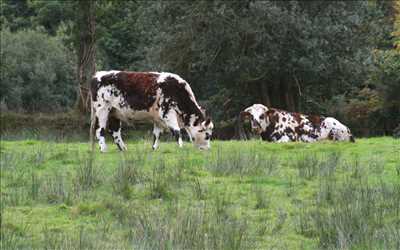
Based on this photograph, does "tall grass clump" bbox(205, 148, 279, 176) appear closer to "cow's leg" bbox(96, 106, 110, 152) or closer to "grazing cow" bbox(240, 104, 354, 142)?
"cow's leg" bbox(96, 106, 110, 152)

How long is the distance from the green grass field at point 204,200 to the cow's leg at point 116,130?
1.00 metres

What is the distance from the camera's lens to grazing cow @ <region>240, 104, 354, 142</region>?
20.7 metres

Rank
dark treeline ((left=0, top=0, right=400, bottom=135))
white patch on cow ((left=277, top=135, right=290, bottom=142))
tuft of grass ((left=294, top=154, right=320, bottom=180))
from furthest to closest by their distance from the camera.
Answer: dark treeline ((left=0, top=0, right=400, bottom=135))
white patch on cow ((left=277, top=135, right=290, bottom=142))
tuft of grass ((left=294, top=154, right=320, bottom=180))

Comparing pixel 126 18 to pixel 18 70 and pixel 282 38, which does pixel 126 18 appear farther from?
pixel 282 38

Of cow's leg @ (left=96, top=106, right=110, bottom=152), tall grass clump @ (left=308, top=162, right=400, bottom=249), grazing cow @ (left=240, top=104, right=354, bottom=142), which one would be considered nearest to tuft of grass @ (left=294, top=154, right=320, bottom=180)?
tall grass clump @ (left=308, top=162, right=400, bottom=249)

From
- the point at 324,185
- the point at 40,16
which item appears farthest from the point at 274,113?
the point at 40,16

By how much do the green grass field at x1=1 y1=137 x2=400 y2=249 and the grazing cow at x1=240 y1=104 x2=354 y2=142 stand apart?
155 inches

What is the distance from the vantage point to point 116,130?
58.6 ft

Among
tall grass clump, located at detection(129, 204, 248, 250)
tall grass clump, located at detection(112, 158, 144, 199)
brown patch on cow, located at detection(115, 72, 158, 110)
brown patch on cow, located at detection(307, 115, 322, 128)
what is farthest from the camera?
brown patch on cow, located at detection(307, 115, 322, 128)

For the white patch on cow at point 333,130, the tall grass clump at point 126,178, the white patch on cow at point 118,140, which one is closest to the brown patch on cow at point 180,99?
the white patch on cow at point 118,140

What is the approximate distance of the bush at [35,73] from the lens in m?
49.1

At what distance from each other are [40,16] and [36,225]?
35357 millimetres

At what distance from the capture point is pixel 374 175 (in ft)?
42.0

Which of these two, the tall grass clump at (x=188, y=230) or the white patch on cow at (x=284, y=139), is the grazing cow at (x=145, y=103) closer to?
the white patch on cow at (x=284, y=139)
